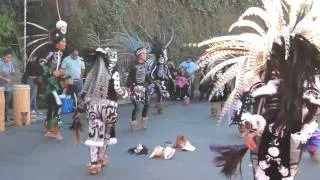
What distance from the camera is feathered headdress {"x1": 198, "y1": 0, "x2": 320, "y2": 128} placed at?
441 centimetres

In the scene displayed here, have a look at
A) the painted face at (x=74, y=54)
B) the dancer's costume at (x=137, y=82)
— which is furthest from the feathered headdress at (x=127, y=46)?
the painted face at (x=74, y=54)

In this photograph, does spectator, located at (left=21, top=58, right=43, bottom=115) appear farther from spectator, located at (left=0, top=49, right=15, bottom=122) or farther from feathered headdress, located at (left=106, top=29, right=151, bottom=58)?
feathered headdress, located at (left=106, top=29, right=151, bottom=58)

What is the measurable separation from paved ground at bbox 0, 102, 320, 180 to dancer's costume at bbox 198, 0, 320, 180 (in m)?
2.92

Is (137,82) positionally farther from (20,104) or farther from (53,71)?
(20,104)

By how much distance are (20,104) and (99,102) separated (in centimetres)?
444

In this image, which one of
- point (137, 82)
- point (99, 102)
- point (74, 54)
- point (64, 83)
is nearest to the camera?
point (99, 102)

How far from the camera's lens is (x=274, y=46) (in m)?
4.45

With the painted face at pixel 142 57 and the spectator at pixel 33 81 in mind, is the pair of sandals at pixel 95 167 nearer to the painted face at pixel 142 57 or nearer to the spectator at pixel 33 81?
the painted face at pixel 142 57

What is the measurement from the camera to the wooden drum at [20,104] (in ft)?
36.9

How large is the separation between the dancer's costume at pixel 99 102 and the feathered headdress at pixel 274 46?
286cm

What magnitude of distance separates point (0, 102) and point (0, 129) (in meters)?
0.52

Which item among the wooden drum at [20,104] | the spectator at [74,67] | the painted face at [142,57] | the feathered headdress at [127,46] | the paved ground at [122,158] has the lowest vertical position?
the paved ground at [122,158]

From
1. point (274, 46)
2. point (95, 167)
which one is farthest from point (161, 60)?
point (274, 46)

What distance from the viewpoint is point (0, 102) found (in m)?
10.6
